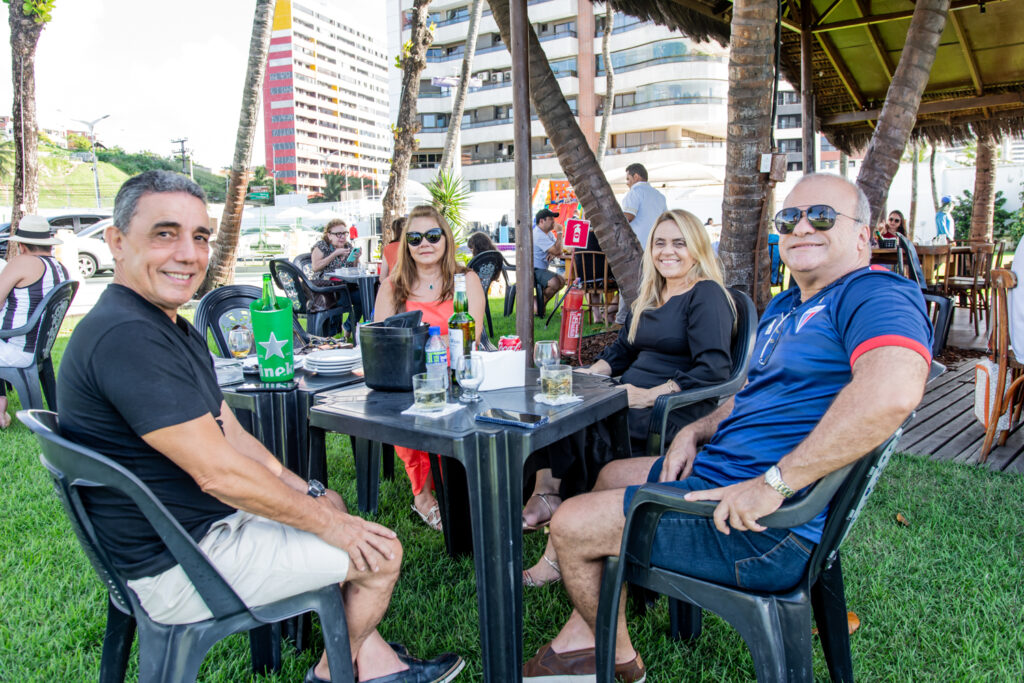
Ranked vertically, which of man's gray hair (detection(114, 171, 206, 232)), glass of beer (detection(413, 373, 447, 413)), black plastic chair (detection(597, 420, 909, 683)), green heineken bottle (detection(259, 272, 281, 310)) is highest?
man's gray hair (detection(114, 171, 206, 232))

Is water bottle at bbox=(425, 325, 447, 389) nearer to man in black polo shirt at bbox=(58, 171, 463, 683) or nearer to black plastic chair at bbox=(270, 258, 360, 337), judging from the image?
man in black polo shirt at bbox=(58, 171, 463, 683)

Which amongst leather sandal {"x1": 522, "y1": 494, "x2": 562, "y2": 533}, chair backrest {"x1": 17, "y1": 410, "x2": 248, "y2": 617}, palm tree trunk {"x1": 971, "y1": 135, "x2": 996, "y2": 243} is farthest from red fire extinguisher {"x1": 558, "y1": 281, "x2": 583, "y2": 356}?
palm tree trunk {"x1": 971, "y1": 135, "x2": 996, "y2": 243}

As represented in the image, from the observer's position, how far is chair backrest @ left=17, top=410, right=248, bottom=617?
1355 mm

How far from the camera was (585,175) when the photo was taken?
523 centimetres

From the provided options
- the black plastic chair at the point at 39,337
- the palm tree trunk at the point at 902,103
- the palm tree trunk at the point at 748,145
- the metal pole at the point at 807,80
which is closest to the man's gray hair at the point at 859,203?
the palm tree trunk at the point at 748,145

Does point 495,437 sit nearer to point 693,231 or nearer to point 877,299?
point 877,299

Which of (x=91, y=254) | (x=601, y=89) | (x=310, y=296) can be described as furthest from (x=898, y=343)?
(x=601, y=89)

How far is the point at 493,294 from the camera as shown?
12820 millimetres

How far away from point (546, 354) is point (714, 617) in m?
1.16

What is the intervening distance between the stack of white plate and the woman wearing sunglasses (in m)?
0.88

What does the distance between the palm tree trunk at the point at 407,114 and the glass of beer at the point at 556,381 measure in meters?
8.18

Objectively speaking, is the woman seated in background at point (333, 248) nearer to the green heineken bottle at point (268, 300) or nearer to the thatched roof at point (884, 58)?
the thatched roof at point (884, 58)

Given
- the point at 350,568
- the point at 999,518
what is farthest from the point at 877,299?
the point at 999,518

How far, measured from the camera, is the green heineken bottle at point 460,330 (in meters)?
2.33
